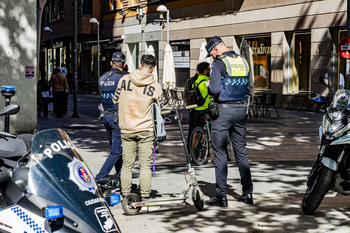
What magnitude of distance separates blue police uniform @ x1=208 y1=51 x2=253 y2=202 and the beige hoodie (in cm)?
84

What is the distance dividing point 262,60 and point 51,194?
2524 cm

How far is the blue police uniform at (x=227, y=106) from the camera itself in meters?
7.27

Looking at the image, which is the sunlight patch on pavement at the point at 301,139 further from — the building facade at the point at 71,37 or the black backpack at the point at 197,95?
the building facade at the point at 71,37

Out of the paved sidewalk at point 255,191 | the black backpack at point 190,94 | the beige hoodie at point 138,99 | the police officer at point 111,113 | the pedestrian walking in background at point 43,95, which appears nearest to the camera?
the paved sidewalk at point 255,191

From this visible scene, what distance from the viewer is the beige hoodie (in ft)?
22.4

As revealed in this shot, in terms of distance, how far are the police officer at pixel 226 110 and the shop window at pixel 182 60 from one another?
85.5ft

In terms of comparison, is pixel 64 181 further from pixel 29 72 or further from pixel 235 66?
pixel 29 72

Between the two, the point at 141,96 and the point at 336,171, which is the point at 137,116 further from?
the point at 336,171

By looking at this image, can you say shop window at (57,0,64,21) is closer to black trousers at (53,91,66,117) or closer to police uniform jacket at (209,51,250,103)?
black trousers at (53,91,66,117)

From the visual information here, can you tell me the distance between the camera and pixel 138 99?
6.84m

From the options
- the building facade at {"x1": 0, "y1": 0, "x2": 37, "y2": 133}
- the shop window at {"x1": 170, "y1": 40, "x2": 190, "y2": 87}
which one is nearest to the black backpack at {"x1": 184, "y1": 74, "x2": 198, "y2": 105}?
the building facade at {"x1": 0, "y1": 0, "x2": 37, "y2": 133}

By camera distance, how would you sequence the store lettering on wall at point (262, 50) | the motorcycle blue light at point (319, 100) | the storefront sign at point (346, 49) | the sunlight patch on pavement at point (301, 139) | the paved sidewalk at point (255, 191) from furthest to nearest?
the store lettering on wall at point (262, 50)
the storefront sign at point (346, 49)
the sunlight patch on pavement at point (301, 139)
the motorcycle blue light at point (319, 100)
the paved sidewalk at point (255, 191)

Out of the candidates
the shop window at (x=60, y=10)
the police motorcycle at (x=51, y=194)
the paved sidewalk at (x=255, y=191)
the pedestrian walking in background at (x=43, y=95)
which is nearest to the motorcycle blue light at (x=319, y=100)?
the paved sidewalk at (x=255, y=191)

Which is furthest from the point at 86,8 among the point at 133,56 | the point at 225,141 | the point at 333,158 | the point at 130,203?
the point at 333,158
